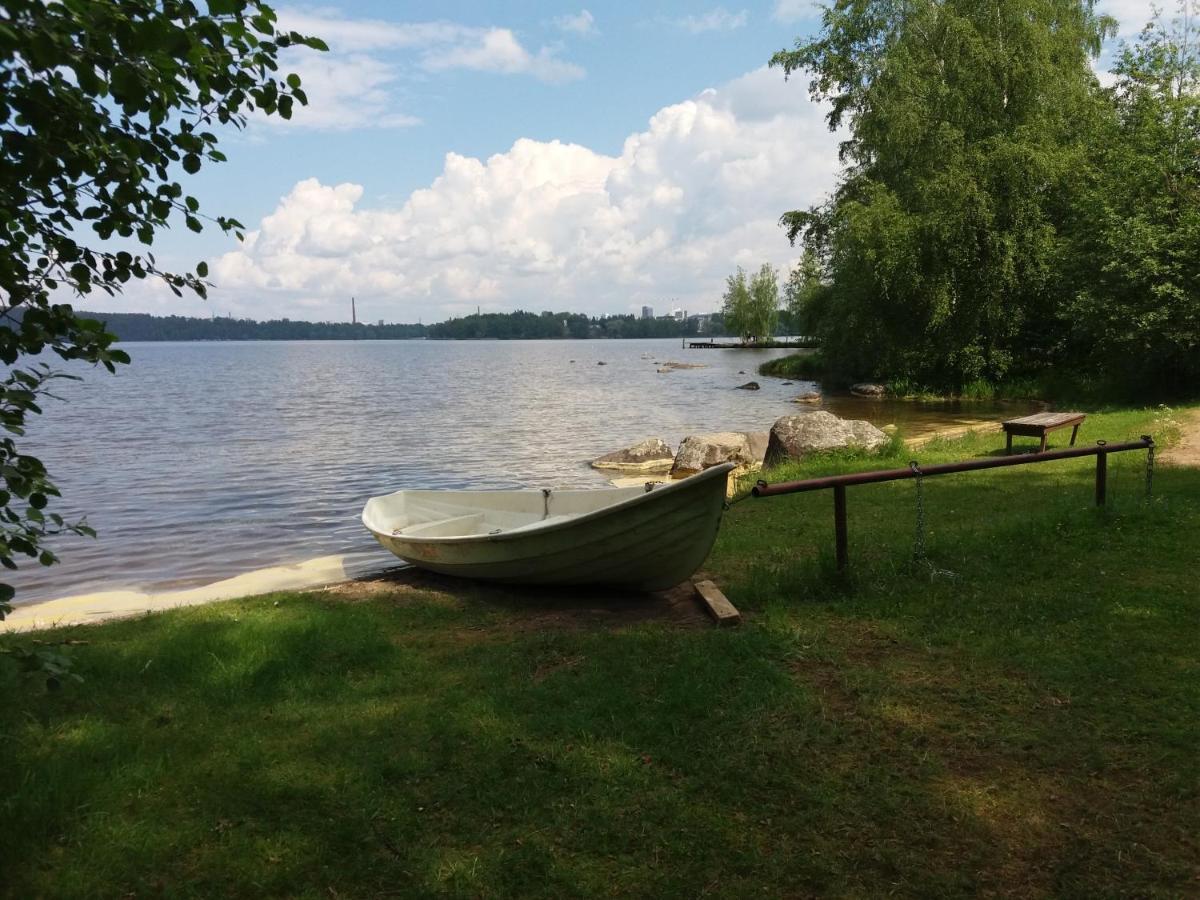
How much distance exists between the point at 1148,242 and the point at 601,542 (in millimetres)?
19773

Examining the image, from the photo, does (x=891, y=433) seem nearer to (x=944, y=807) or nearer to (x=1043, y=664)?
(x=1043, y=664)

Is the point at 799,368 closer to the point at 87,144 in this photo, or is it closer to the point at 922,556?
the point at 922,556

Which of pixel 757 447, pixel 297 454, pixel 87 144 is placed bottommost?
pixel 297 454

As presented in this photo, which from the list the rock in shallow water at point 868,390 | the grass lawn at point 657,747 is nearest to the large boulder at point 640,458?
the grass lawn at point 657,747

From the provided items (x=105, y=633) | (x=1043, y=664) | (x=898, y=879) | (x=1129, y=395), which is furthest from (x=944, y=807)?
(x=1129, y=395)

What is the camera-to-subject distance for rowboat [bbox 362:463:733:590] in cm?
675

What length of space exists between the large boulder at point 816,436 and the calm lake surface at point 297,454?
4064 mm

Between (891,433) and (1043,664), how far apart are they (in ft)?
37.5

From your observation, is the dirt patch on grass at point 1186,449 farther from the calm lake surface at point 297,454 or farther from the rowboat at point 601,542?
the calm lake surface at point 297,454

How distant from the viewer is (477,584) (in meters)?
8.51

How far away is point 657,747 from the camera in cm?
454

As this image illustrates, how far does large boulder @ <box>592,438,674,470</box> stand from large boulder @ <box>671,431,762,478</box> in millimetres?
1141

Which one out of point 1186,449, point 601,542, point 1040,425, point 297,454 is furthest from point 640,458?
point 601,542

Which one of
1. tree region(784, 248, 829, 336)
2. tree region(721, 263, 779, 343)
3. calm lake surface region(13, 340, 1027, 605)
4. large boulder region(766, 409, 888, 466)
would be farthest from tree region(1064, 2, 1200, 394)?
tree region(721, 263, 779, 343)
